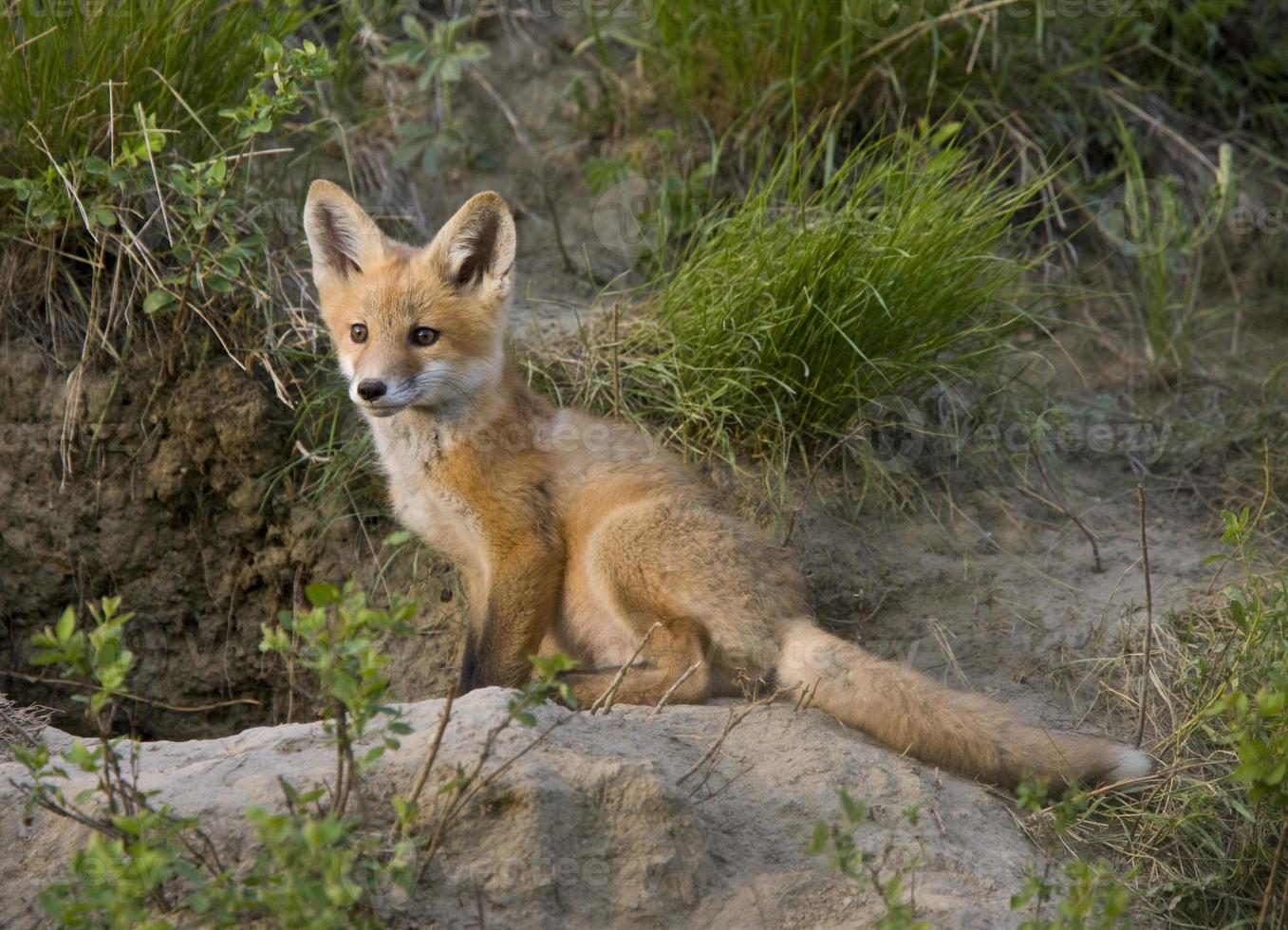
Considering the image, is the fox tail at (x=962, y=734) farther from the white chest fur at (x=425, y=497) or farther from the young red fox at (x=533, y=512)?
the white chest fur at (x=425, y=497)

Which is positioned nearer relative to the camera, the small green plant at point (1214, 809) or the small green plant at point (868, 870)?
the small green plant at point (868, 870)

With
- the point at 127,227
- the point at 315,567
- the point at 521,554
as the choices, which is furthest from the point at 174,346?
the point at 521,554

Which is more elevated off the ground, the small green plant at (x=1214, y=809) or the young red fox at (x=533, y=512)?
the young red fox at (x=533, y=512)

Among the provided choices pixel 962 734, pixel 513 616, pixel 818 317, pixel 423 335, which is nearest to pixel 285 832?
pixel 513 616

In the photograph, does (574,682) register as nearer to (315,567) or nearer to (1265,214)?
(315,567)

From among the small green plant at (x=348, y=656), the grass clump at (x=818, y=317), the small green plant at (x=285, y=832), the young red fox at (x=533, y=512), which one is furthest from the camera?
the grass clump at (x=818, y=317)

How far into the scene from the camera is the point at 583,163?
5.91 meters

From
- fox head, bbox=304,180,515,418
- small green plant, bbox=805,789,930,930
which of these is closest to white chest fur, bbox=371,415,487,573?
fox head, bbox=304,180,515,418

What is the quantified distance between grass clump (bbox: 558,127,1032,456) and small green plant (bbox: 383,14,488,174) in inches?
52.1

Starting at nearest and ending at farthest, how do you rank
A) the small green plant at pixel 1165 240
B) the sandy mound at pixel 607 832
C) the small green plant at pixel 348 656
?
1. the small green plant at pixel 348 656
2. the sandy mound at pixel 607 832
3. the small green plant at pixel 1165 240

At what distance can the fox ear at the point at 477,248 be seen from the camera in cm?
388

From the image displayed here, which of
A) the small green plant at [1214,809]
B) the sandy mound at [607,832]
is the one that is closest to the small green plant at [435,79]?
the sandy mound at [607,832]

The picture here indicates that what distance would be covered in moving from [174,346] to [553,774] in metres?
2.55

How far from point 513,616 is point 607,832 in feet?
3.77
